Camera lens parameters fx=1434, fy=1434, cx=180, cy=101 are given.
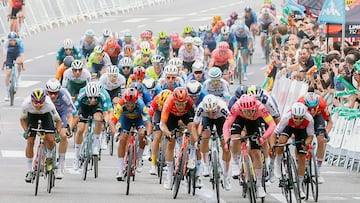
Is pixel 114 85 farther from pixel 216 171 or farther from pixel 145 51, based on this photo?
pixel 216 171

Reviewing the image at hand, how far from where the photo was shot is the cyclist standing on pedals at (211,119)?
2086 centimetres

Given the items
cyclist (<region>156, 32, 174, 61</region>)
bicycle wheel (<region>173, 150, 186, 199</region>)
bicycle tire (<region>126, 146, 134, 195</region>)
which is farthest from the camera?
cyclist (<region>156, 32, 174, 61</region>)

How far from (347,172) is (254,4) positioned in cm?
4359

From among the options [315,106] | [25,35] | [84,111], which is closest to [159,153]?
[84,111]

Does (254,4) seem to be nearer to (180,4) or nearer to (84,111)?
(180,4)

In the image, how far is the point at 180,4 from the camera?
70.7 m

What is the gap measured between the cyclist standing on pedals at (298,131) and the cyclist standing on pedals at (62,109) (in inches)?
143

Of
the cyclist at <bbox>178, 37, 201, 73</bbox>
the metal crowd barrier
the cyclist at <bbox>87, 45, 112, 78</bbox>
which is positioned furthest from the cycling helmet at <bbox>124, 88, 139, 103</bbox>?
the metal crowd barrier

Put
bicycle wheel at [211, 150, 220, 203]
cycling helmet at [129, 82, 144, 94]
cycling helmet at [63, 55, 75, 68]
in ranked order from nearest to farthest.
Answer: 1. bicycle wheel at [211, 150, 220, 203]
2. cycling helmet at [129, 82, 144, 94]
3. cycling helmet at [63, 55, 75, 68]

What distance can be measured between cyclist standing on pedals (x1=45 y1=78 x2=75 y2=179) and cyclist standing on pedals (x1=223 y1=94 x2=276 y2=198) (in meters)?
3.10

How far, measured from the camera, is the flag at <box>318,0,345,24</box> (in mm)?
28602

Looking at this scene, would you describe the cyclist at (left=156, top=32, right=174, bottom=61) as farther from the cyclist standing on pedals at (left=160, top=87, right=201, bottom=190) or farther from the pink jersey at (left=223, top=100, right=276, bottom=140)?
the pink jersey at (left=223, top=100, right=276, bottom=140)

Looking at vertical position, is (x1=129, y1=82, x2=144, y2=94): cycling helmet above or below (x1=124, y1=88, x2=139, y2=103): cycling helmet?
below

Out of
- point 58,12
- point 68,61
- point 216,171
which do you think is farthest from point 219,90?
point 58,12
